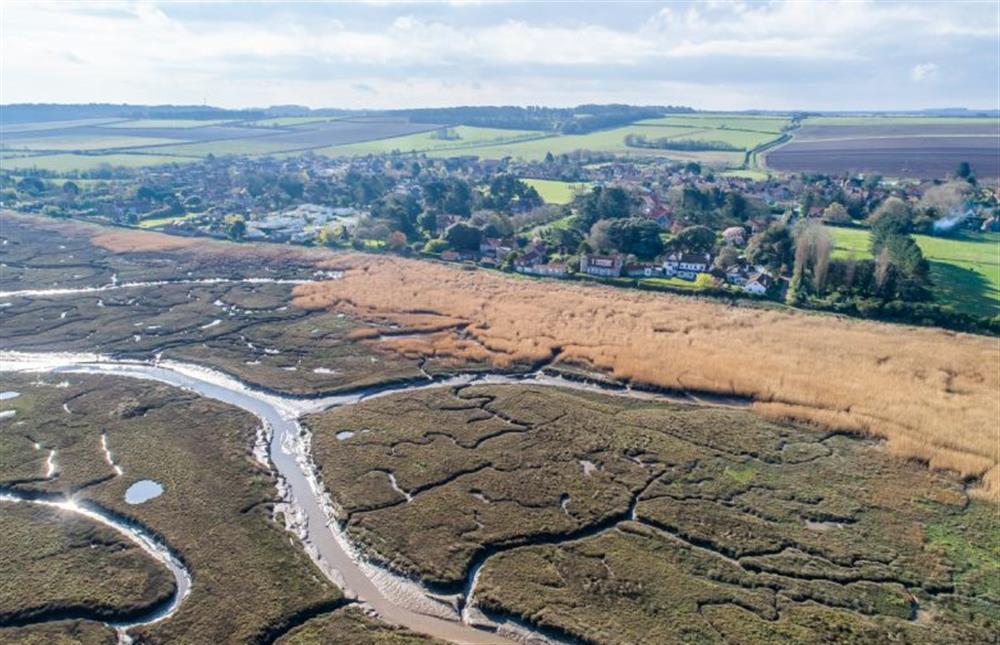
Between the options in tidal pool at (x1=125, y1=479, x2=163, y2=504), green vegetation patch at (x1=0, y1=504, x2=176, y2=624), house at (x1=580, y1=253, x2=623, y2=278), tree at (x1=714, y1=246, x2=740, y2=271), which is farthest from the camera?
house at (x1=580, y1=253, x2=623, y2=278)

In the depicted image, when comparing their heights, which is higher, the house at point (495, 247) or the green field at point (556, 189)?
the green field at point (556, 189)

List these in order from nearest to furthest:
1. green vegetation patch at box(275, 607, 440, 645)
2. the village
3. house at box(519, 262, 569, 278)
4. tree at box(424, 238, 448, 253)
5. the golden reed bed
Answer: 1. green vegetation patch at box(275, 607, 440, 645)
2. the golden reed bed
3. the village
4. house at box(519, 262, 569, 278)
5. tree at box(424, 238, 448, 253)

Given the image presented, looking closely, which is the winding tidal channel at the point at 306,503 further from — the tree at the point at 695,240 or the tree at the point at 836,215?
the tree at the point at 836,215

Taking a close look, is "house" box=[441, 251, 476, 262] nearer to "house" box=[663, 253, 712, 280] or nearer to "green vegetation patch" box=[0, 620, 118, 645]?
"house" box=[663, 253, 712, 280]

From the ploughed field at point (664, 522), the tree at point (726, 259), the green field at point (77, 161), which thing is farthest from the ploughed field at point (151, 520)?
the green field at point (77, 161)

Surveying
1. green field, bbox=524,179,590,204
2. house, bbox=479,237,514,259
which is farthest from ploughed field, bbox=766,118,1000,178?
house, bbox=479,237,514,259

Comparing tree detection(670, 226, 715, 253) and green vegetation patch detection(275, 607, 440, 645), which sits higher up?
tree detection(670, 226, 715, 253)

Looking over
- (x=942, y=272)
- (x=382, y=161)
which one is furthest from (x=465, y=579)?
(x=382, y=161)
